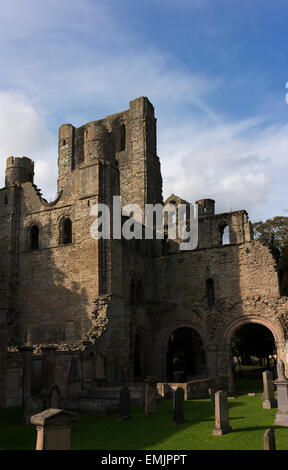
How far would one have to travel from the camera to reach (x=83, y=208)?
2077 centimetres

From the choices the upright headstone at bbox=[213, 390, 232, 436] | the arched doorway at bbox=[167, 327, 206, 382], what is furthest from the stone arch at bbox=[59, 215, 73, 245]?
the upright headstone at bbox=[213, 390, 232, 436]

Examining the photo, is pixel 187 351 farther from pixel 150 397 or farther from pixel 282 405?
pixel 282 405

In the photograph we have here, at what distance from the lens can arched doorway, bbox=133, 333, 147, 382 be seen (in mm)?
22375

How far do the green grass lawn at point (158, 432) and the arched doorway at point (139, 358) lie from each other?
7.85 meters

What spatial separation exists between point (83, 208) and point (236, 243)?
8.00 m

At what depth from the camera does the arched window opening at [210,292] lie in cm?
2272

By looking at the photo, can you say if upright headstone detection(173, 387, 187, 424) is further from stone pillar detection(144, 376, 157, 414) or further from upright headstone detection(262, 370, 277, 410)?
upright headstone detection(262, 370, 277, 410)

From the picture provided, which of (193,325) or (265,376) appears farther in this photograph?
(193,325)

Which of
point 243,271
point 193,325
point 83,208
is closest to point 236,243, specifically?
point 243,271

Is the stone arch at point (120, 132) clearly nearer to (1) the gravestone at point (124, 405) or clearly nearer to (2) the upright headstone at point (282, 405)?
(1) the gravestone at point (124, 405)

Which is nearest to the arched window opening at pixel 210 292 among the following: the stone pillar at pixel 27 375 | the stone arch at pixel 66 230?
the stone arch at pixel 66 230

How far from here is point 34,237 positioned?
75.7 feet

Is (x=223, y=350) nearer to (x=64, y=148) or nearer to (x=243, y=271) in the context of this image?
(x=243, y=271)

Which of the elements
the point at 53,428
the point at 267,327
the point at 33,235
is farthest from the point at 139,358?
the point at 53,428
